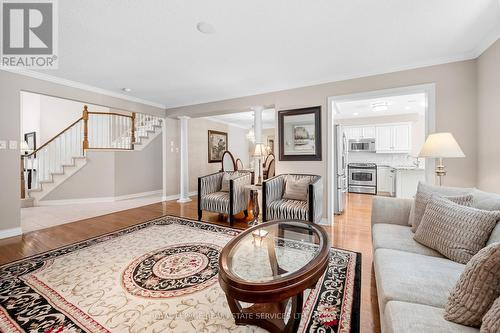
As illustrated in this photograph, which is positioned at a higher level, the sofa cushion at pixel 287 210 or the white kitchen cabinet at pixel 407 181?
the white kitchen cabinet at pixel 407 181

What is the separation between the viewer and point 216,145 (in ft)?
24.4

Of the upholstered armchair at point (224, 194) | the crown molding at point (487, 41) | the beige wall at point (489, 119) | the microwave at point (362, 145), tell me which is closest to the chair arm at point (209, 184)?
the upholstered armchair at point (224, 194)

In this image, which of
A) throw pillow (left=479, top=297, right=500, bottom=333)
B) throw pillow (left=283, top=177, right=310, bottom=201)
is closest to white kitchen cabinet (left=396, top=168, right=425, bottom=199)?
throw pillow (left=283, top=177, right=310, bottom=201)

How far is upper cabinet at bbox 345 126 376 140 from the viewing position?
21.5 feet

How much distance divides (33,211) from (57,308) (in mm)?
4274

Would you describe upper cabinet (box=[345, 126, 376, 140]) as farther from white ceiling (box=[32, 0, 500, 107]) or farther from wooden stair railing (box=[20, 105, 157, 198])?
wooden stair railing (box=[20, 105, 157, 198])

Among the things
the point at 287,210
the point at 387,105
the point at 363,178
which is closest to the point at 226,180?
the point at 287,210

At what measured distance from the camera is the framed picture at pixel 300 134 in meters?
3.77

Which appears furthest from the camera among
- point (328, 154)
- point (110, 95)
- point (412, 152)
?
point (412, 152)

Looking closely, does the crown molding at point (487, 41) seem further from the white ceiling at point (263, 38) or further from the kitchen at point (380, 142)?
the kitchen at point (380, 142)

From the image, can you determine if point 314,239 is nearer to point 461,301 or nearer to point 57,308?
point 461,301

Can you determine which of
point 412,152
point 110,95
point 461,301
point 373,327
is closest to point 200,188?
point 110,95

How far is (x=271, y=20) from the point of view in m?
2.15

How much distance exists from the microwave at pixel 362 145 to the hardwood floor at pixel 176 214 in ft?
7.18
